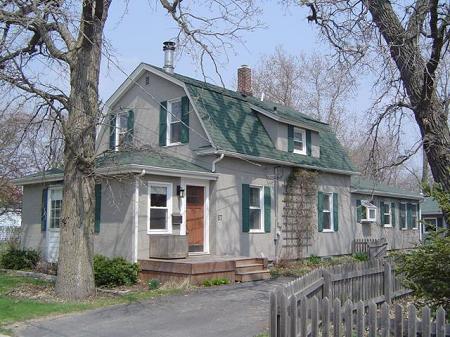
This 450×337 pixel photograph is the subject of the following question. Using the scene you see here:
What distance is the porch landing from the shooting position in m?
13.6

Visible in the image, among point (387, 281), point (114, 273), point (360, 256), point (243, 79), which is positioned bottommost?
point (360, 256)

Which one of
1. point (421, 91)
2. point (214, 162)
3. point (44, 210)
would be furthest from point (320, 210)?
point (44, 210)

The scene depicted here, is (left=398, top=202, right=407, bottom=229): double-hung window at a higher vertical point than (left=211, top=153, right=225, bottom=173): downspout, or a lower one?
lower

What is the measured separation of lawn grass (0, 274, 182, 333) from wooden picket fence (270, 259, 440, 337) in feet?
15.1

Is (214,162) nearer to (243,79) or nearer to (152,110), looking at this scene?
(152,110)

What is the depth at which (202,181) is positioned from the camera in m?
16.8

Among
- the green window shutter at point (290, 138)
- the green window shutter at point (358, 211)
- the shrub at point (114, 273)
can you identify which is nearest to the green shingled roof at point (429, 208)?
the green window shutter at point (358, 211)

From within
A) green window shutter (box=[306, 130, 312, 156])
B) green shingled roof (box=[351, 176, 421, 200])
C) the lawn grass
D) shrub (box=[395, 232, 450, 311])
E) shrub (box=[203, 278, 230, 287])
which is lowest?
the lawn grass

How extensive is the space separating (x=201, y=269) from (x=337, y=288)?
205 inches

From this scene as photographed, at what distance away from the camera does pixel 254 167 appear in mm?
18281

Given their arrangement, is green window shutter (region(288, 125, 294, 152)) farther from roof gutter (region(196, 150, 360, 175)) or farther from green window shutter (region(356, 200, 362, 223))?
green window shutter (region(356, 200, 362, 223))

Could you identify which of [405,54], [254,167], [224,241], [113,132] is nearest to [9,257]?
[113,132]

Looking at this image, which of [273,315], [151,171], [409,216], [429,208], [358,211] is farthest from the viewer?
[429,208]

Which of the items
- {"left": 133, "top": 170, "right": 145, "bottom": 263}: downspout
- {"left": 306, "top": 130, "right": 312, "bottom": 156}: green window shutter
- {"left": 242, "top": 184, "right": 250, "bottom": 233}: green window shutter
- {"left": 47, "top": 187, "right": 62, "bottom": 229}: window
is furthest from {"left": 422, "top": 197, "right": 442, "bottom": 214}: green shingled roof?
{"left": 133, "top": 170, "right": 145, "bottom": 263}: downspout
